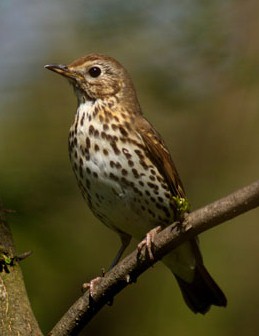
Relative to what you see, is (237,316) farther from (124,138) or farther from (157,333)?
(124,138)

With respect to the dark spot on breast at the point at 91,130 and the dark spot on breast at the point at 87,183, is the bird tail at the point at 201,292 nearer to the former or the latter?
the dark spot on breast at the point at 87,183

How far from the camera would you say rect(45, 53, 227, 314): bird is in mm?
4582

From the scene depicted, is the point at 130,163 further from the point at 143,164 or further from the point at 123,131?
the point at 123,131

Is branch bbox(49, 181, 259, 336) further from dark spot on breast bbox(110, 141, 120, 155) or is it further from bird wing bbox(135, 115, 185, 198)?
bird wing bbox(135, 115, 185, 198)

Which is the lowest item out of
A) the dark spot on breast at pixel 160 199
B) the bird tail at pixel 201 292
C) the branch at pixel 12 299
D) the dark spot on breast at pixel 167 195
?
the bird tail at pixel 201 292

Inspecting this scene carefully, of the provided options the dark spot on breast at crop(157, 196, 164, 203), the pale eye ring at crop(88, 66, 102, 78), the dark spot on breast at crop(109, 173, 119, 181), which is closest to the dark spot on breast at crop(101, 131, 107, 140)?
the dark spot on breast at crop(109, 173, 119, 181)

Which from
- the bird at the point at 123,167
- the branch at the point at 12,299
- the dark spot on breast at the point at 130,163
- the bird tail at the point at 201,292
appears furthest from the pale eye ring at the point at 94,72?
the branch at the point at 12,299

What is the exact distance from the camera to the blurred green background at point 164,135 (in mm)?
4176

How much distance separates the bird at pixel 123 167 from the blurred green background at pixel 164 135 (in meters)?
0.14

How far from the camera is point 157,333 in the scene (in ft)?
17.1

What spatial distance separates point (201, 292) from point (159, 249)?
5.91ft

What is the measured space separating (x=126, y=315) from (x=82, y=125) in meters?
1.34

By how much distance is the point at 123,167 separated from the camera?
14.9ft

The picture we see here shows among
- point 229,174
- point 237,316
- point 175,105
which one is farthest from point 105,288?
point 229,174
